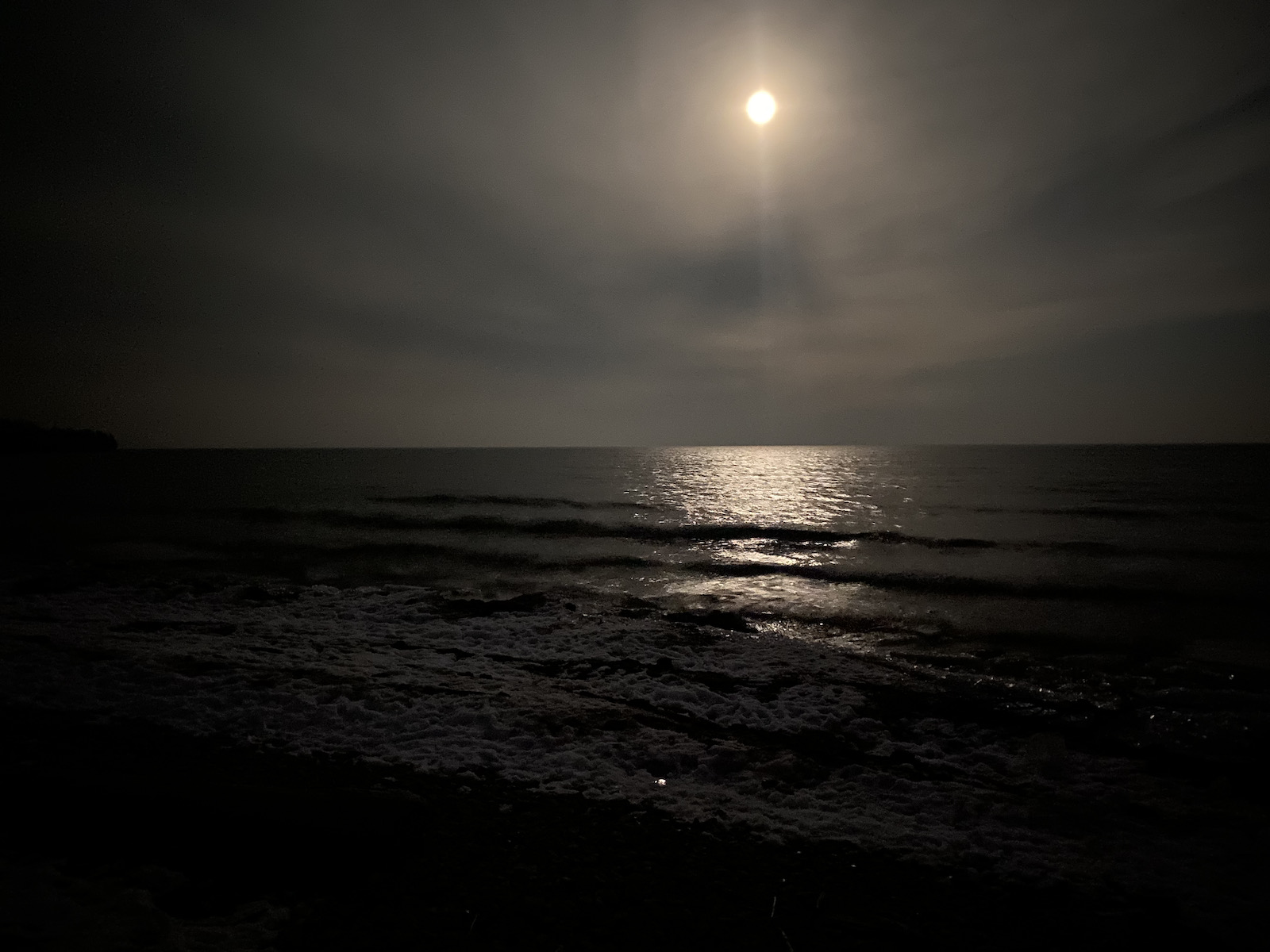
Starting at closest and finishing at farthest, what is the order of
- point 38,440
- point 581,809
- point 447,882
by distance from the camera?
1. point 447,882
2. point 581,809
3. point 38,440

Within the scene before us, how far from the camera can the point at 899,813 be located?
5824mm

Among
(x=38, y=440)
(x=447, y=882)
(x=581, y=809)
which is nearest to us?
(x=447, y=882)

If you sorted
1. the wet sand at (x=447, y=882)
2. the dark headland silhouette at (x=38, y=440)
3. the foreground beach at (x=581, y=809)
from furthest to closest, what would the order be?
1. the dark headland silhouette at (x=38, y=440)
2. the foreground beach at (x=581, y=809)
3. the wet sand at (x=447, y=882)

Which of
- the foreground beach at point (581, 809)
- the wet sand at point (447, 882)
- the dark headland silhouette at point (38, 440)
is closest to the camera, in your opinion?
the wet sand at point (447, 882)

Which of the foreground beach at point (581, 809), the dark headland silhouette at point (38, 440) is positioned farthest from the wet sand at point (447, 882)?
the dark headland silhouette at point (38, 440)

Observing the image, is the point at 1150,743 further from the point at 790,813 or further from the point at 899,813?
the point at 790,813

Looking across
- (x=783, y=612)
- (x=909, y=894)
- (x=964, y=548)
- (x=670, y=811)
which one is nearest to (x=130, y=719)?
(x=670, y=811)

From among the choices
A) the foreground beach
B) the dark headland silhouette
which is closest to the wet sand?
the foreground beach

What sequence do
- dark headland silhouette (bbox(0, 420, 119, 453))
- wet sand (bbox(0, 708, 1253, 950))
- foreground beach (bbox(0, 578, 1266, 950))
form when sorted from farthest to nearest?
1. dark headland silhouette (bbox(0, 420, 119, 453))
2. foreground beach (bbox(0, 578, 1266, 950))
3. wet sand (bbox(0, 708, 1253, 950))

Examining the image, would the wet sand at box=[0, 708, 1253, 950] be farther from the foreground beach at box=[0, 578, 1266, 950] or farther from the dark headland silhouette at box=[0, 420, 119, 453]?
the dark headland silhouette at box=[0, 420, 119, 453]

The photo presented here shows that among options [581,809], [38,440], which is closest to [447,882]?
[581,809]

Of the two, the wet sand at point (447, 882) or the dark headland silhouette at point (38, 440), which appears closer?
the wet sand at point (447, 882)

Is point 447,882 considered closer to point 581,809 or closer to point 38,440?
point 581,809

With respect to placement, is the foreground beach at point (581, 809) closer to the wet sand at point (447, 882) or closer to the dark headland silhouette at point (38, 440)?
the wet sand at point (447, 882)
